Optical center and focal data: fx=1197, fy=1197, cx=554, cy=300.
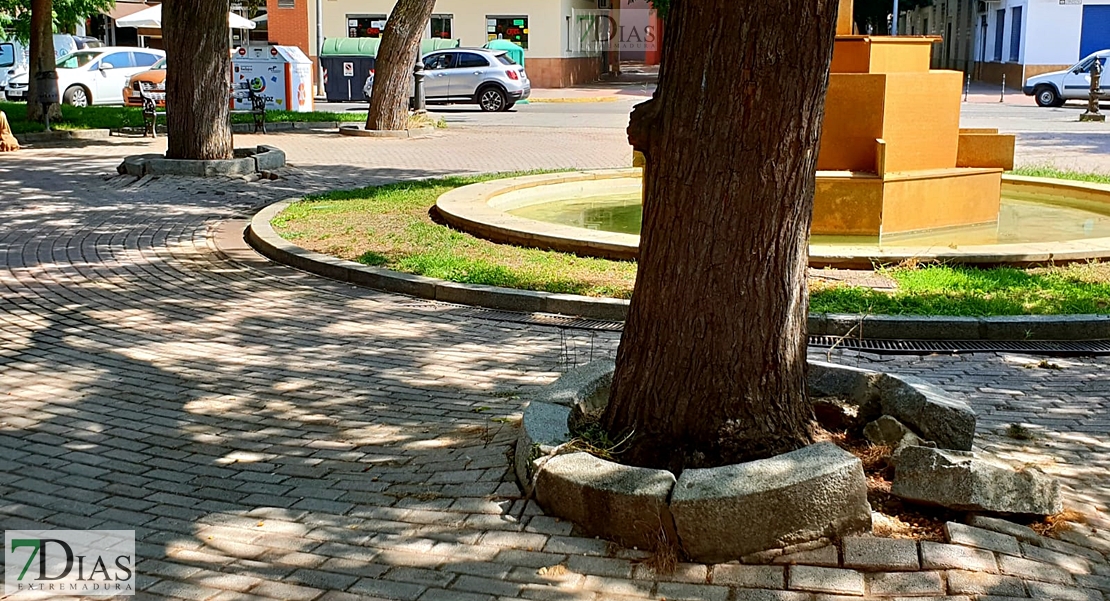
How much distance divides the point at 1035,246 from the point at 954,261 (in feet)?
2.63

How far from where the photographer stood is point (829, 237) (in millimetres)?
10992

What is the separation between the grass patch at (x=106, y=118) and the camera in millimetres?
22266

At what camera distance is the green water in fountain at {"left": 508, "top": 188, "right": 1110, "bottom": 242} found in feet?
36.4

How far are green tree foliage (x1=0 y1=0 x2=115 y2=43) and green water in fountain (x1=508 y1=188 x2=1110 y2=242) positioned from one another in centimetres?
2086

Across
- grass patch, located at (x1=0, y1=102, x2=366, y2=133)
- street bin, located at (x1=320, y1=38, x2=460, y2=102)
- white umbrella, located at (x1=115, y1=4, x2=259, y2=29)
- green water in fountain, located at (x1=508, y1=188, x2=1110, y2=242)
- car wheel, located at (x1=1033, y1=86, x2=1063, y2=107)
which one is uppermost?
white umbrella, located at (x1=115, y1=4, x2=259, y2=29)

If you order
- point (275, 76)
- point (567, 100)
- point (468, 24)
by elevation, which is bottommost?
point (567, 100)

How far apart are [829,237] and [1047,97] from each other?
25.4 meters

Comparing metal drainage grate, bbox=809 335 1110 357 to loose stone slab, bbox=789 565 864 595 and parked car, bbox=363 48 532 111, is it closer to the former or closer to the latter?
loose stone slab, bbox=789 565 864 595

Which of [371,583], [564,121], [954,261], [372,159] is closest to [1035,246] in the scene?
[954,261]

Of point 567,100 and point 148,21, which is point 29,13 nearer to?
point 148,21

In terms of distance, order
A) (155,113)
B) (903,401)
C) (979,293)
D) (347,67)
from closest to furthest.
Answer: (903,401)
(979,293)
(155,113)
(347,67)

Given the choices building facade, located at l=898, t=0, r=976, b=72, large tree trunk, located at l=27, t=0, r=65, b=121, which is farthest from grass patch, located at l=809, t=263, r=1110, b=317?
building facade, located at l=898, t=0, r=976, b=72

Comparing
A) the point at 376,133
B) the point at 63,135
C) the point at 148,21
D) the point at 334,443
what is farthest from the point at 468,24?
the point at 334,443

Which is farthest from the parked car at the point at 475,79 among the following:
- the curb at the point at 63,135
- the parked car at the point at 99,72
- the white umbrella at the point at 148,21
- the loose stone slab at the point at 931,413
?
the loose stone slab at the point at 931,413
